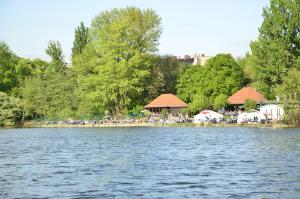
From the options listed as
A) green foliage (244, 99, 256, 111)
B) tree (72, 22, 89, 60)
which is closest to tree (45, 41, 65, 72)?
tree (72, 22, 89, 60)

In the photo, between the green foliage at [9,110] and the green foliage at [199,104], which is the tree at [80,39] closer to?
the green foliage at [9,110]

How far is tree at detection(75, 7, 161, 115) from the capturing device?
89750 millimetres

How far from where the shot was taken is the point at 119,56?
9106 cm

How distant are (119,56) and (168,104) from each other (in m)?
11.0

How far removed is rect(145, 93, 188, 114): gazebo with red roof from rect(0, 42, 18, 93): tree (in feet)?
91.7

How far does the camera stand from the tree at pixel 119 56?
8975 cm

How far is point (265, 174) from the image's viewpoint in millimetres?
25500

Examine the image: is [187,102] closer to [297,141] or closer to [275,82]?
[275,82]

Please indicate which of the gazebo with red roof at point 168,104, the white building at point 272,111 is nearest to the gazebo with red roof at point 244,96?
the gazebo with red roof at point 168,104

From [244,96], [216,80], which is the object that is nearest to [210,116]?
[244,96]

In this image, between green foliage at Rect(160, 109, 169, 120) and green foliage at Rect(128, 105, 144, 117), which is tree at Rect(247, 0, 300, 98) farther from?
green foliage at Rect(128, 105, 144, 117)

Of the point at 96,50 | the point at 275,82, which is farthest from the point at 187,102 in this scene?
the point at 275,82

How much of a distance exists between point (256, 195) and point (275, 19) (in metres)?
59.2

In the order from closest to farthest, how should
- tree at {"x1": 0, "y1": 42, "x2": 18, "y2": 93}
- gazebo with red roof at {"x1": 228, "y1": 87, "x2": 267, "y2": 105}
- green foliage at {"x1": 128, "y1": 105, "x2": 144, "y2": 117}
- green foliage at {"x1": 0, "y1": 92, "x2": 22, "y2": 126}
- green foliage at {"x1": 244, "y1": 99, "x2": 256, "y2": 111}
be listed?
green foliage at {"x1": 244, "y1": 99, "x2": 256, "y2": 111}, gazebo with red roof at {"x1": 228, "y1": 87, "x2": 267, "y2": 105}, green foliage at {"x1": 128, "y1": 105, "x2": 144, "y2": 117}, green foliage at {"x1": 0, "y1": 92, "x2": 22, "y2": 126}, tree at {"x1": 0, "y1": 42, "x2": 18, "y2": 93}
